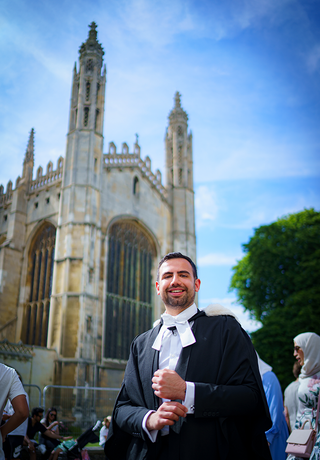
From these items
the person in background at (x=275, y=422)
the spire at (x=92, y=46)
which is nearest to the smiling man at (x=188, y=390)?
the person in background at (x=275, y=422)

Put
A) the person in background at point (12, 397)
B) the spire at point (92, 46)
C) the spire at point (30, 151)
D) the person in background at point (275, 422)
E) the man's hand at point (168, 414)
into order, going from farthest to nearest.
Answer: the spire at point (30, 151) < the spire at point (92, 46) < the person in background at point (275, 422) < the person in background at point (12, 397) < the man's hand at point (168, 414)

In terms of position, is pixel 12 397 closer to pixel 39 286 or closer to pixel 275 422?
pixel 275 422

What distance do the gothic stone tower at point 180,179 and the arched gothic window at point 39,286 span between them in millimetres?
6461

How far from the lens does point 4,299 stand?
19.4 metres

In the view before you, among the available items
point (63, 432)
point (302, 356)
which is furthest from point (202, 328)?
point (63, 432)

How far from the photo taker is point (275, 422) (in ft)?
13.9

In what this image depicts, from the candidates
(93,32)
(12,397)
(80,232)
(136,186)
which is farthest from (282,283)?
(12,397)

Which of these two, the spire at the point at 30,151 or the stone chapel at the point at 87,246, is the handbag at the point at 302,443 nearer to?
the stone chapel at the point at 87,246

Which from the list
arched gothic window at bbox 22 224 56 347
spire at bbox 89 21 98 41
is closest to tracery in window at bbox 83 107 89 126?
spire at bbox 89 21 98 41

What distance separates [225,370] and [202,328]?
232 millimetres

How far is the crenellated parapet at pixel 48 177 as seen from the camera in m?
20.5

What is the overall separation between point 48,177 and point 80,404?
1109 centimetres

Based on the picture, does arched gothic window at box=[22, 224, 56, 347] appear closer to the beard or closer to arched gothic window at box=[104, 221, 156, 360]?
arched gothic window at box=[104, 221, 156, 360]

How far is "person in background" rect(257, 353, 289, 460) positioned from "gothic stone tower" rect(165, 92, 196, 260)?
17.7 meters
